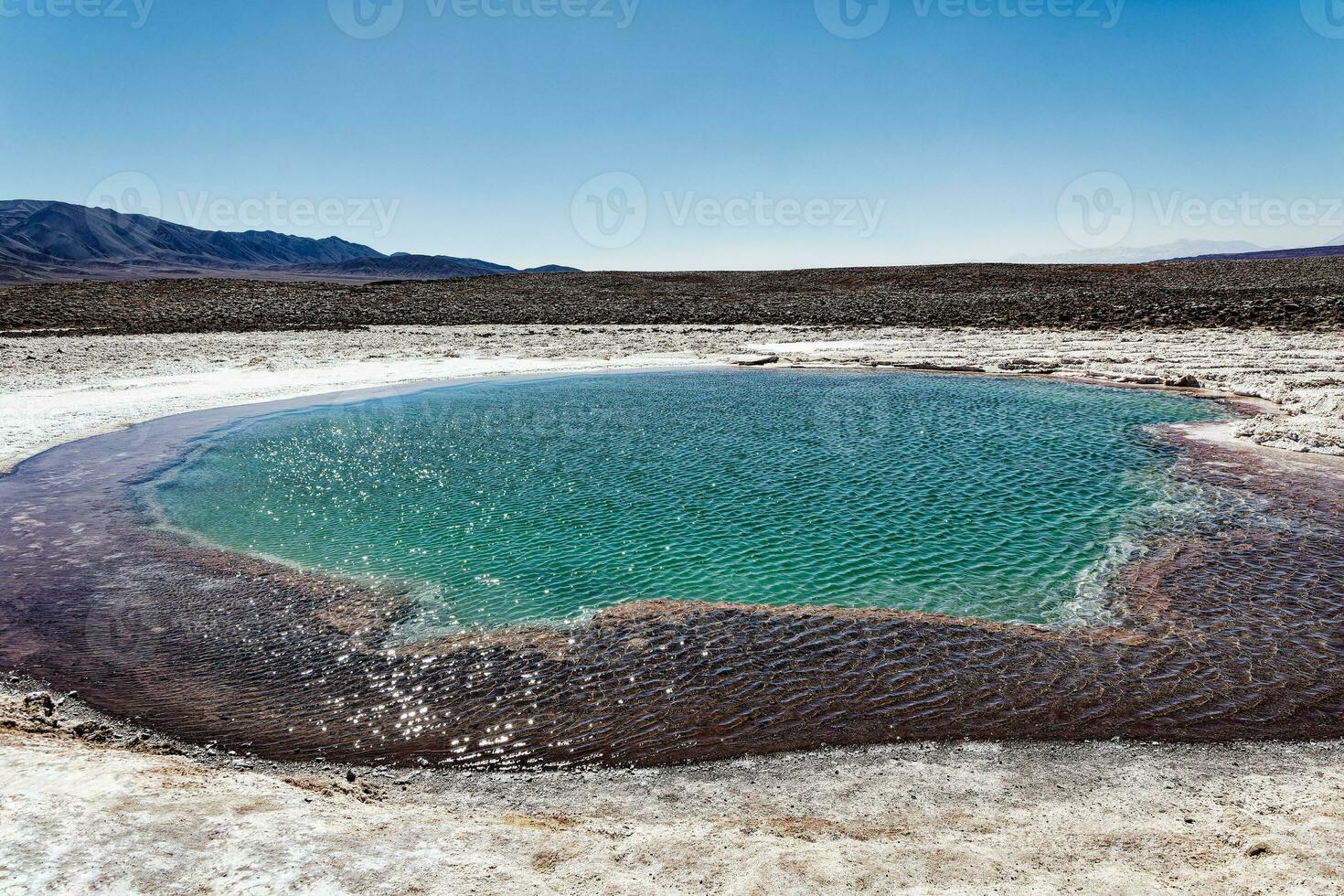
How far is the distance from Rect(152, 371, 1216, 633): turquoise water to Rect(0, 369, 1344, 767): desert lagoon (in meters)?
0.09

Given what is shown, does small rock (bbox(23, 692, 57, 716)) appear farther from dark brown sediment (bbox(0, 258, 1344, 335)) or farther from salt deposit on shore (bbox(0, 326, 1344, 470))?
dark brown sediment (bbox(0, 258, 1344, 335))

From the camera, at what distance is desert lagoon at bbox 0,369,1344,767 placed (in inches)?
284

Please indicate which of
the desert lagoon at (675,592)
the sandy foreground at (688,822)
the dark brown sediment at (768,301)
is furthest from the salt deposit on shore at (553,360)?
the sandy foreground at (688,822)

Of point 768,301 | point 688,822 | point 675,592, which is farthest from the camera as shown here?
point 768,301

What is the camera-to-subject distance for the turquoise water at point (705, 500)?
10367mm

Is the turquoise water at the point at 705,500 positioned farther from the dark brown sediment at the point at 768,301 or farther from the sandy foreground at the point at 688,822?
the dark brown sediment at the point at 768,301

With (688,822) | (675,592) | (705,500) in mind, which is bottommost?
(688,822)

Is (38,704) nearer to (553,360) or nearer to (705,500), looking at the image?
(705,500)

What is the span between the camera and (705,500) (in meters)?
13.9

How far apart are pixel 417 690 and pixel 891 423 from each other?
15.5 m

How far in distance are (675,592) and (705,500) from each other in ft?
12.9

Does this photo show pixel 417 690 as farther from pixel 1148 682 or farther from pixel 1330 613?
pixel 1330 613

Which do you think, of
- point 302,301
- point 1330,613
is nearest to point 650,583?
point 1330,613

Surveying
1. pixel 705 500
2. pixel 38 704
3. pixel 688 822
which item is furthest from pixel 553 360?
pixel 688 822
